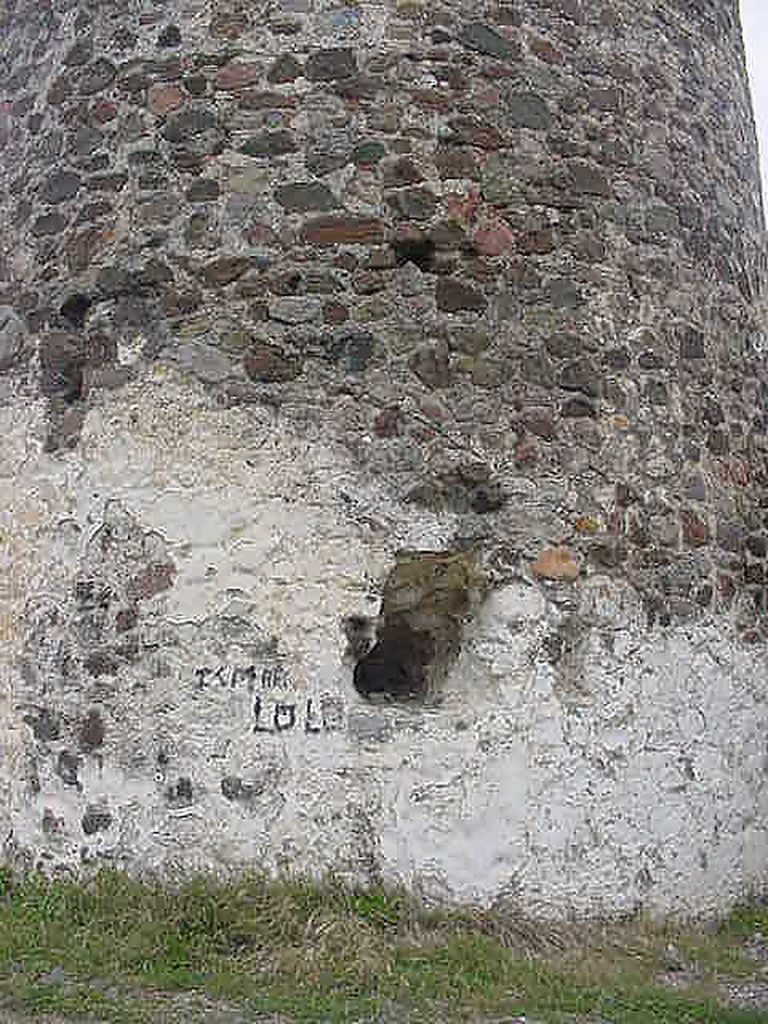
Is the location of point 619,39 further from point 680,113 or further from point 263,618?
point 263,618

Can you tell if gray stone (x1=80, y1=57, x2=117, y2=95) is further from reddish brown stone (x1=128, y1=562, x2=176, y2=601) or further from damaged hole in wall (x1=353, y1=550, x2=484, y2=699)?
damaged hole in wall (x1=353, y1=550, x2=484, y2=699)

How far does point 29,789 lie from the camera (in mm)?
5488

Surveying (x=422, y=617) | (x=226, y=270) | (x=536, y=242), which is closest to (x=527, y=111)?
(x=536, y=242)

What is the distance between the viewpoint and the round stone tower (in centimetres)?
520

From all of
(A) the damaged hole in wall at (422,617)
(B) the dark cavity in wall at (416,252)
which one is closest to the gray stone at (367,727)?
(A) the damaged hole in wall at (422,617)

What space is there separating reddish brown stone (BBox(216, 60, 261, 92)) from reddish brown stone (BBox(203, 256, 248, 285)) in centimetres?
76

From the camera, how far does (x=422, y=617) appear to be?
5441 mm

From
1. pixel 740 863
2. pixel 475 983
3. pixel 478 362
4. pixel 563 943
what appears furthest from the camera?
pixel 740 863

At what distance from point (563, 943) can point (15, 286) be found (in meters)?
3.68

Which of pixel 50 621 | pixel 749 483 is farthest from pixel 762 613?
pixel 50 621

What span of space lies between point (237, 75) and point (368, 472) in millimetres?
1811

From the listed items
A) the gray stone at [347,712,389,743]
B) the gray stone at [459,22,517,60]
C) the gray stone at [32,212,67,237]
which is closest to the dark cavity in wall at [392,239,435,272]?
the gray stone at [459,22,517,60]

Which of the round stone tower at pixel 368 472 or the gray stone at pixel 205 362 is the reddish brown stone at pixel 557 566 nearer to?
the round stone tower at pixel 368 472

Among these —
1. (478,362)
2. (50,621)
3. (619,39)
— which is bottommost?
(50,621)
